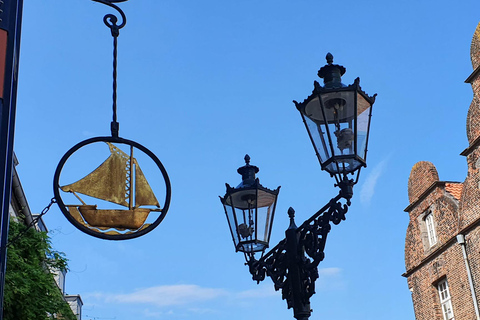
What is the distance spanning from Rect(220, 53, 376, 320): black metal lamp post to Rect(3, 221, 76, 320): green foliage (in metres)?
8.80

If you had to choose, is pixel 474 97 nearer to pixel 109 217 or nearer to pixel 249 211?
pixel 249 211

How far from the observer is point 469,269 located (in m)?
17.6

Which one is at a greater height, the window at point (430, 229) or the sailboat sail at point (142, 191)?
the window at point (430, 229)

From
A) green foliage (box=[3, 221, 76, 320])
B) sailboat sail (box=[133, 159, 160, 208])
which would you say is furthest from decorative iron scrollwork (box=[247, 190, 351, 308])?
green foliage (box=[3, 221, 76, 320])

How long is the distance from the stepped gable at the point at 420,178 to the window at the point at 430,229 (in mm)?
755

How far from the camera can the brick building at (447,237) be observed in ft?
58.3

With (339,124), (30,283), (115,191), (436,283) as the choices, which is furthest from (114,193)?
(436,283)

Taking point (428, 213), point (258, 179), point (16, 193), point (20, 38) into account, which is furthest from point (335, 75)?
point (16, 193)

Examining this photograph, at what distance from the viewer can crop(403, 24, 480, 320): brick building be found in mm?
17781

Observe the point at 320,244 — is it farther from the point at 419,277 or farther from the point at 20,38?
the point at 419,277

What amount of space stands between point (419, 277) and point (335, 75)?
15895 millimetres

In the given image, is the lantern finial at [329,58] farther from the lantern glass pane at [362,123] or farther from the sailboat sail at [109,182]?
the sailboat sail at [109,182]

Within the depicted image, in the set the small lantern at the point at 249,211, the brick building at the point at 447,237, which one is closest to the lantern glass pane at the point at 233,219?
the small lantern at the point at 249,211

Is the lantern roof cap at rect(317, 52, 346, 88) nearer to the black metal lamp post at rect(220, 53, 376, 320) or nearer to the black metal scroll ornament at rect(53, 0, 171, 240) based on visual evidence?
the black metal lamp post at rect(220, 53, 376, 320)
